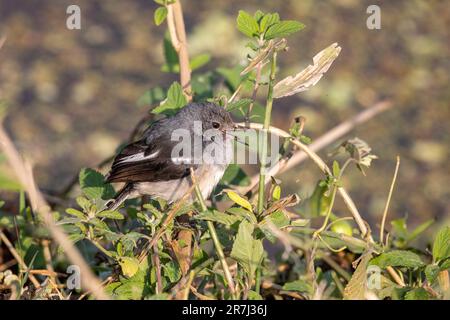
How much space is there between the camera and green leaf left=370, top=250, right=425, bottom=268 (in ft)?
7.91

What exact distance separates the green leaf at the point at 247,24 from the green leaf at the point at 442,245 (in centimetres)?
90

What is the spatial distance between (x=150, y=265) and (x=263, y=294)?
55 centimetres

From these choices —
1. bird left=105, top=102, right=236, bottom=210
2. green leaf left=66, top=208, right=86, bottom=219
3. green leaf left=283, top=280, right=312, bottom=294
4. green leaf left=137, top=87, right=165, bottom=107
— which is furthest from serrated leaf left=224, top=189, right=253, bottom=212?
green leaf left=137, top=87, right=165, bottom=107

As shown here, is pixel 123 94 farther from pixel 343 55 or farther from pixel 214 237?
pixel 214 237

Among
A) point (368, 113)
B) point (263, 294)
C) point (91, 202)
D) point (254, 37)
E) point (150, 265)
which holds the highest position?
point (254, 37)

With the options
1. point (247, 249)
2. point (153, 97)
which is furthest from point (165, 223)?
point (153, 97)

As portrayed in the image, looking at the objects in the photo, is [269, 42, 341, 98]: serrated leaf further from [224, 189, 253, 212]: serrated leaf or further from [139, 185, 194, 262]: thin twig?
[139, 185, 194, 262]: thin twig

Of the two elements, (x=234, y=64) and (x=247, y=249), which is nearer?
(x=247, y=249)

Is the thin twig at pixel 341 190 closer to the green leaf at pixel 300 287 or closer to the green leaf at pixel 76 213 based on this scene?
the green leaf at pixel 300 287

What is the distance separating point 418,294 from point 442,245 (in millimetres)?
191

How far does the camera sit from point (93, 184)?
9.36 feet

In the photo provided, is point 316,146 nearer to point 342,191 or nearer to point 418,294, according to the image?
point 342,191
